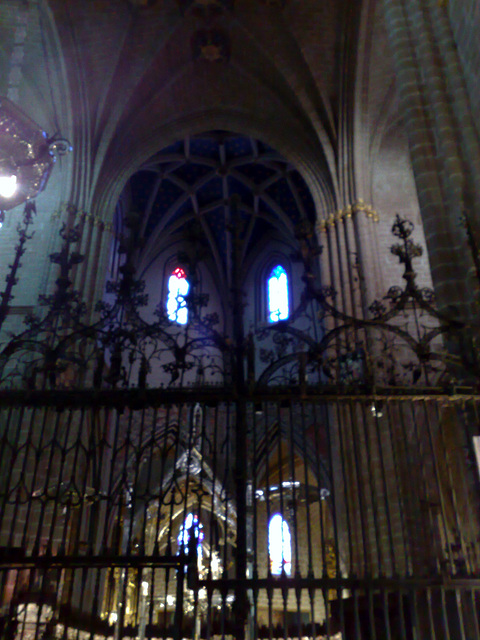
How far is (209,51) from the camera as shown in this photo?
605 inches

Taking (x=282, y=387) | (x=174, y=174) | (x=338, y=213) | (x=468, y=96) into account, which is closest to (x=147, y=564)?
(x=282, y=387)

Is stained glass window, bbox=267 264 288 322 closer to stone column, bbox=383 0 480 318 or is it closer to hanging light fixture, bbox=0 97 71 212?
hanging light fixture, bbox=0 97 71 212

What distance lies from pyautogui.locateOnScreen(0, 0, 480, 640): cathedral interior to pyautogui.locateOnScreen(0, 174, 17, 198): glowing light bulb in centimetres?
5

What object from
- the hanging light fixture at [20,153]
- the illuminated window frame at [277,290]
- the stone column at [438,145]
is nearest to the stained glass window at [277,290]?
the illuminated window frame at [277,290]

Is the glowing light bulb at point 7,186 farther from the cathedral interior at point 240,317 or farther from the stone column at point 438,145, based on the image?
the stone column at point 438,145

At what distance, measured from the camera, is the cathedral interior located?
4.57 meters

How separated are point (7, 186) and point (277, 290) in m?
13.3

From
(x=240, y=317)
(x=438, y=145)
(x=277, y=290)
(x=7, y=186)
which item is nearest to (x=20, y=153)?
(x=7, y=186)

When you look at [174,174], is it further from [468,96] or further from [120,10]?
[468,96]

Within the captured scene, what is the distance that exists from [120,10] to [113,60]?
1.25 meters

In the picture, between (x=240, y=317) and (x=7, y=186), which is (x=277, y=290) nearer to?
(x=7, y=186)

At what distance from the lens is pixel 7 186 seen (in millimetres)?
7859

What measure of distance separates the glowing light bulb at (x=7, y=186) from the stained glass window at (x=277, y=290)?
12325 millimetres

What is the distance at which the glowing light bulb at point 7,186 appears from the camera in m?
7.75
